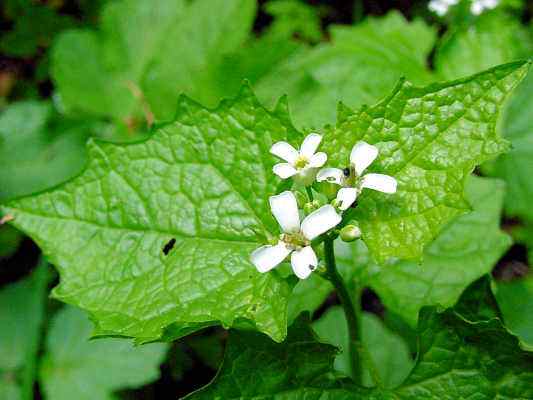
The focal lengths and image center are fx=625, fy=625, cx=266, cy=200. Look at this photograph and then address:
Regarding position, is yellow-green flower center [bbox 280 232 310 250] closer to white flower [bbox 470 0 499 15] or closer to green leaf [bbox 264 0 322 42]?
white flower [bbox 470 0 499 15]

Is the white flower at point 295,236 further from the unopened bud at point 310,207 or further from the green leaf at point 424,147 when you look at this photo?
the green leaf at point 424,147

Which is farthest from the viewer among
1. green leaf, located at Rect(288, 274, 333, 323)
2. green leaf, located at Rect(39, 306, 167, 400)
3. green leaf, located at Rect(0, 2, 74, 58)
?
green leaf, located at Rect(0, 2, 74, 58)

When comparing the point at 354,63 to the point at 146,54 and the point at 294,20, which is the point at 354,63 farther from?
the point at 146,54

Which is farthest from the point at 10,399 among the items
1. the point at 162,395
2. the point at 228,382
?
the point at 228,382

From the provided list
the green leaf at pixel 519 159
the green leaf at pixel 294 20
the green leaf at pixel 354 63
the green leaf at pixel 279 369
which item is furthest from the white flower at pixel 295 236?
the green leaf at pixel 294 20

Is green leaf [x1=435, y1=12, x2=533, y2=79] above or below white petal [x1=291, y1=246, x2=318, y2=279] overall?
below

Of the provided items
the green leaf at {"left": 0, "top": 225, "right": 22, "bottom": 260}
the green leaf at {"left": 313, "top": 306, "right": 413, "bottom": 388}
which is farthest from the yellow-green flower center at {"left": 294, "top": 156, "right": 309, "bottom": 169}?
the green leaf at {"left": 0, "top": 225, "right": 22, "bottom": 260}

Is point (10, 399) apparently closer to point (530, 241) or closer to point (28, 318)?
point (28, 318)
